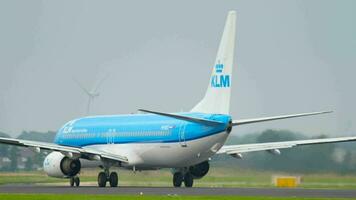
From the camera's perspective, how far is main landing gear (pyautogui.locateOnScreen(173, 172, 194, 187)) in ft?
252

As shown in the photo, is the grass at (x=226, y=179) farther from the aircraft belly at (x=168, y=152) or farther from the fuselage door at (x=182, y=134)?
the fuselage door at (x=182, y=134)

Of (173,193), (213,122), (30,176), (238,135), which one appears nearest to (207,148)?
(213,122)

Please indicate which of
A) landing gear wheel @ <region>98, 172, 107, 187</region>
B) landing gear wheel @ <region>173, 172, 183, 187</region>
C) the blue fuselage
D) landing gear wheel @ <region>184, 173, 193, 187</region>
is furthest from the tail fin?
landing gear wheel @ <region>98, 172, 107, 187</region>

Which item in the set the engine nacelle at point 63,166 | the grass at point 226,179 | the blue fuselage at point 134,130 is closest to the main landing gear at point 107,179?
the engine nacelle at point 63,166

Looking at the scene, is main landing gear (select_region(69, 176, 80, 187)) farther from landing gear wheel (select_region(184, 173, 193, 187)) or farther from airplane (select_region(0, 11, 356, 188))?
landing gear wheel (select_region(184, 173, 193, 187))

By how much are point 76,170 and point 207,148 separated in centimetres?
947

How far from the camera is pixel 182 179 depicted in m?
77.2

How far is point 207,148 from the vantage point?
233 ft

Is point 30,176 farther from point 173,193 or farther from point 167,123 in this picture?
point 173,193

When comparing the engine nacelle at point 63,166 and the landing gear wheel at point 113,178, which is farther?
the landing gear wheel at point 113,178

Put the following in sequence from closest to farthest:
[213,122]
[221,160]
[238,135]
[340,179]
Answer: [213,122] < [340,179] < [221,160] < [238,135]

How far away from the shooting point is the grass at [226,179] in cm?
7950

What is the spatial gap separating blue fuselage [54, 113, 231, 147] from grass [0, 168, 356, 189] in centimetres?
604

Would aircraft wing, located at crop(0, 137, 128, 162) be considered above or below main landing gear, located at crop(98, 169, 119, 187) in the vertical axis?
above
